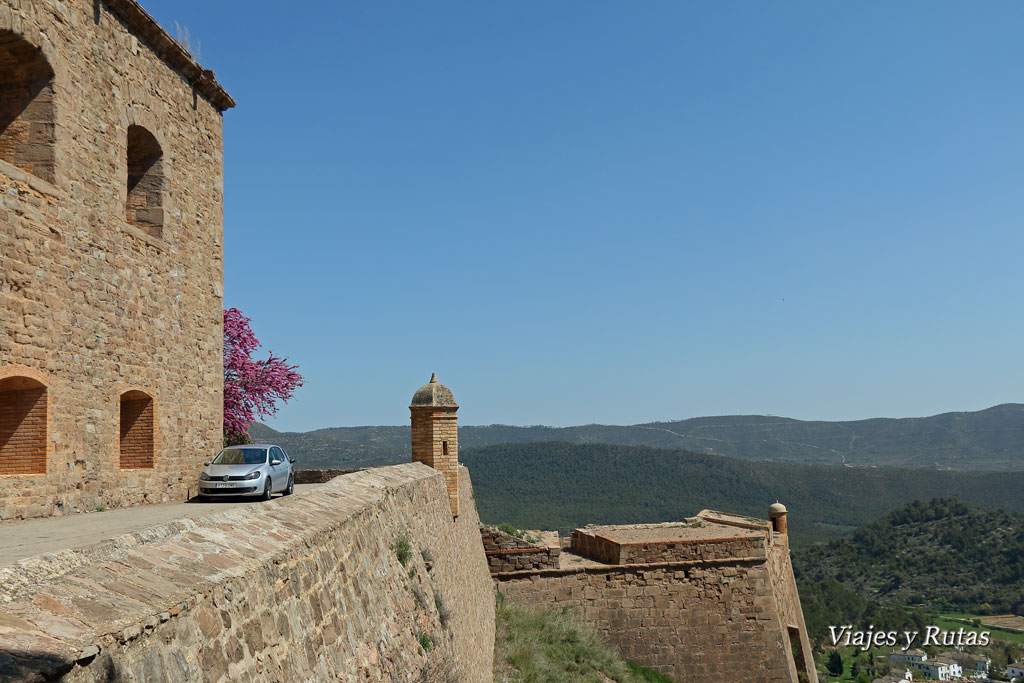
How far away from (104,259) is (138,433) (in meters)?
3.35

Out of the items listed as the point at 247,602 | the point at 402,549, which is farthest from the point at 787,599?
the point at 247,602

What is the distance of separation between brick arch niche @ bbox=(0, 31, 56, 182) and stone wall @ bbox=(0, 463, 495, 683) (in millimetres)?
6690

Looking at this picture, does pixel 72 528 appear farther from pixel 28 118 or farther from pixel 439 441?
pixel 439 441

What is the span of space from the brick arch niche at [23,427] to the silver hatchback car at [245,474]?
3.43 metres

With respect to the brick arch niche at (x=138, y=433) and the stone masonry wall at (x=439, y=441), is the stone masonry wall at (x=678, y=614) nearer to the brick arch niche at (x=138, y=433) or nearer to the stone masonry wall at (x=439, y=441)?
the stone masonry wall at (x=439, y=441)

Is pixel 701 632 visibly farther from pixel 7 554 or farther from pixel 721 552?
pixel 7 554

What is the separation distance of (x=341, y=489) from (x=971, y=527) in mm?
84780

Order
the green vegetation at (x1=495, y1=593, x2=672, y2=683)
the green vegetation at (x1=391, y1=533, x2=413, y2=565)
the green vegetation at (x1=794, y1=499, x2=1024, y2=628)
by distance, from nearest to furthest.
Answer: the green vegetation at (x1=391, y1=533, x2=413, y2=565), the green vegetation at (x1=495, y1=593, x2=672, y2=683), the green vegetation at (x1=794, y1=499, x2=1024, y2=628)

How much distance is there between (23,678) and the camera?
242 centimetres

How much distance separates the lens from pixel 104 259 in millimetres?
11820

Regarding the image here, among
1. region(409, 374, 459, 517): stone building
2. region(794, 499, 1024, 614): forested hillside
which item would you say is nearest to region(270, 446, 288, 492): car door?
region(409, 374, 459, 517): stone building

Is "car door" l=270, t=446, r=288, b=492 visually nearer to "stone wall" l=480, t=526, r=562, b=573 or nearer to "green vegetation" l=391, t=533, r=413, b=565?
"green vegetation" l=391, t=533, r=413, b=565

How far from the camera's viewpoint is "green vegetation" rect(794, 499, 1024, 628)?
7125 cm

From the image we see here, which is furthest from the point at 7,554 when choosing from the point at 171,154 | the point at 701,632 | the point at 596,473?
the point at 596,473
